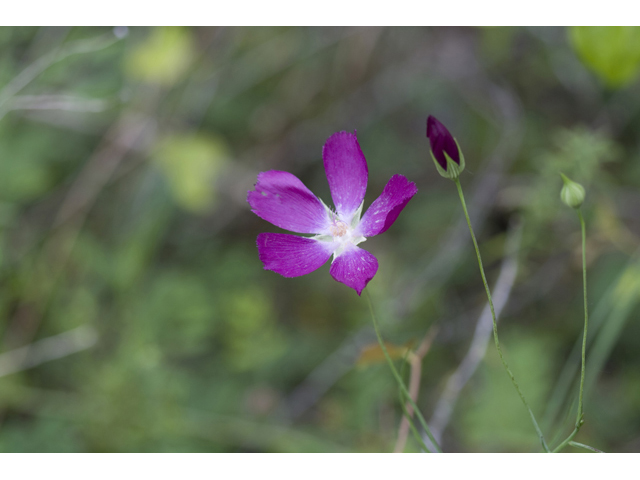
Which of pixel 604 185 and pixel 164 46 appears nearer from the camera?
pixel 604 185

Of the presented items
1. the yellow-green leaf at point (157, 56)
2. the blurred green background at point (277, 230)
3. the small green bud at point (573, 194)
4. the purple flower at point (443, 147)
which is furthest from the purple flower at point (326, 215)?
the yellow-green leaf at point (157, 56)

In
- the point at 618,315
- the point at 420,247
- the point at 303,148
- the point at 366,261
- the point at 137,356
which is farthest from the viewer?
the point at 303,148

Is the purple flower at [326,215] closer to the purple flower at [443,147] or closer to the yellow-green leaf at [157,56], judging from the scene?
the purple flower at [443,147]

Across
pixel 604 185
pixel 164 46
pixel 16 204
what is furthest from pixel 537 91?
pixel 16 204

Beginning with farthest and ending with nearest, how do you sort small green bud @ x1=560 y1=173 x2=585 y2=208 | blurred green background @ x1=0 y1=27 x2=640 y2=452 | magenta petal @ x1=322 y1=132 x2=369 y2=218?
blurred green background @ x1=0 y1=27 x2=640 y2=452 → magenta petal @ x1=322 y1=132 x2=369 y2=218 → small green bud @ x1=560 y1=173 x2=585 y2=208

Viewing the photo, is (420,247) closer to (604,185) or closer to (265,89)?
(604,185)

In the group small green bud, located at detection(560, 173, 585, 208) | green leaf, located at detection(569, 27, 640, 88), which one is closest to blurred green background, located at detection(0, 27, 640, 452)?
green leaf, located at detection(569, 27, 640, 88)

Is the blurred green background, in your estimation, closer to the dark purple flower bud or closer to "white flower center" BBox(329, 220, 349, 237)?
"white flower center" BBox(329, 220, 349, 237)

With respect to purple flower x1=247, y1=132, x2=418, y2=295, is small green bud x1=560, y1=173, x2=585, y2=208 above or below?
below
